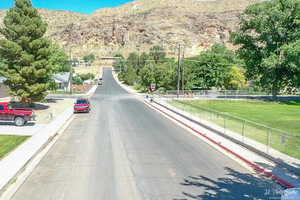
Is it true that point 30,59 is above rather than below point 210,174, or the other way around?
above

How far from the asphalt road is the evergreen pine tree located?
1492 centimetres

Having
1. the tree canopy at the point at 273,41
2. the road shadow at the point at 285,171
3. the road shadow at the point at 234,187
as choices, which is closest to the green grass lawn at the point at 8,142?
the road shadow at the point at 234,187

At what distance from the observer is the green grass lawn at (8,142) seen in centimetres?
1564

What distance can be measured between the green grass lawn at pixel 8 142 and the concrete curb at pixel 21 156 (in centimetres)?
37

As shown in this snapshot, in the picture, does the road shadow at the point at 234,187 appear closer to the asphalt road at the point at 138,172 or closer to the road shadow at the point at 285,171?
the asphalt road at the point at 138,172

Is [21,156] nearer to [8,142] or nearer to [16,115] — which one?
[8,142]

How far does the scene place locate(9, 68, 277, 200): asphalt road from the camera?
1036 cm

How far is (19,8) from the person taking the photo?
1296 inches

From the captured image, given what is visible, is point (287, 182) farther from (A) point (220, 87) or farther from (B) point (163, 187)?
(A) point (220, 87)

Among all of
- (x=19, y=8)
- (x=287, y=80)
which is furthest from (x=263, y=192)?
(x=287, y=80)

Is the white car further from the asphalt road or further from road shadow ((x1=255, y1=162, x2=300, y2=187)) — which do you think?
road shadow ((x1=255, y1=162, x2=300, y2=187))

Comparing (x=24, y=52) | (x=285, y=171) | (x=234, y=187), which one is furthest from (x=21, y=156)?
(x=24, y=52)

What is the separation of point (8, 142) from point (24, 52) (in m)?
16.9

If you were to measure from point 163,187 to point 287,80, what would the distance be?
4723 centimetres
